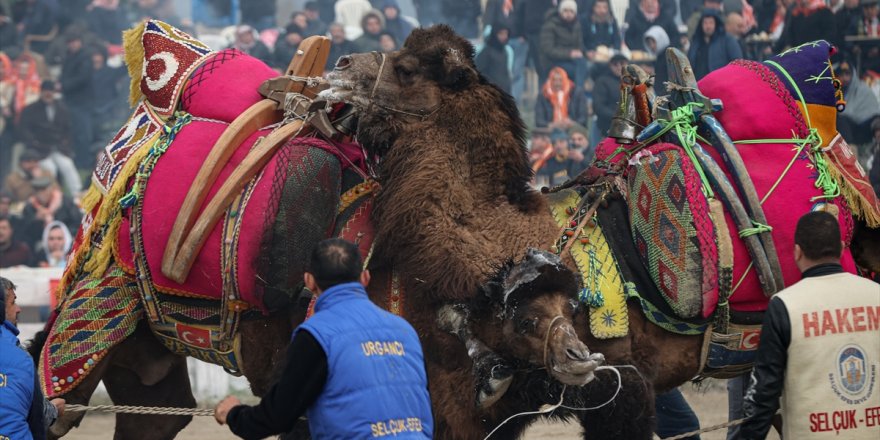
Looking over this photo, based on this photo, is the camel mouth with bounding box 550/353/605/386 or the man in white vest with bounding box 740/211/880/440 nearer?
the man in white vest with bounding box 740/211/880/440

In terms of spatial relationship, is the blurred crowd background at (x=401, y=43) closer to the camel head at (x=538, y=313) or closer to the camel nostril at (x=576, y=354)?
the camel head at (x=538, y=313)

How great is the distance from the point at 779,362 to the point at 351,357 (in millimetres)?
1458

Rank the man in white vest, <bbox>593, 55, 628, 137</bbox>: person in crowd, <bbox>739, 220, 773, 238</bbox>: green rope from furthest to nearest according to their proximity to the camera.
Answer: <bbox>593, 55, 628, 137</bbox>: person in crowd
<bbox>739, 220, 773, 238</bbox>: green rope
the man in white vest

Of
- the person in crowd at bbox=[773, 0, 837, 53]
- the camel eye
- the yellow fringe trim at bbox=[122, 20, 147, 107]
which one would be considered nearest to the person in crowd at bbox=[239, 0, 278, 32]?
the person in crowd at bbox=[773, 0, 837, 53]

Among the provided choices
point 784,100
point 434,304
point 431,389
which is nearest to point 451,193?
point 434,304

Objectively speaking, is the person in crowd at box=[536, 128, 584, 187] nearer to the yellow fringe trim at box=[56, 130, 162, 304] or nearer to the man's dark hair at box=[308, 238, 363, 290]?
the yellow fringe trim at box=[56, 130, 162, 304]

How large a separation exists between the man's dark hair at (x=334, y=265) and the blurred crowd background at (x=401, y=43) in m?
7.62

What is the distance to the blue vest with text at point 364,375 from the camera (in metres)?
3.33

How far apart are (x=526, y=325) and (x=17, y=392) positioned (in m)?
1.90

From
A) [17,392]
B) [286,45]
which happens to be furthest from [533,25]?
[17,392]

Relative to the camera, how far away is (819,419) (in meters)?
3.76

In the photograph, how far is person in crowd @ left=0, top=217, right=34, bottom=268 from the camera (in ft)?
40.2

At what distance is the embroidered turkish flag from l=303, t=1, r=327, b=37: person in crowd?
9126mm

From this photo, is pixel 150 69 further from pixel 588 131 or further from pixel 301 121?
pixel 588 131
